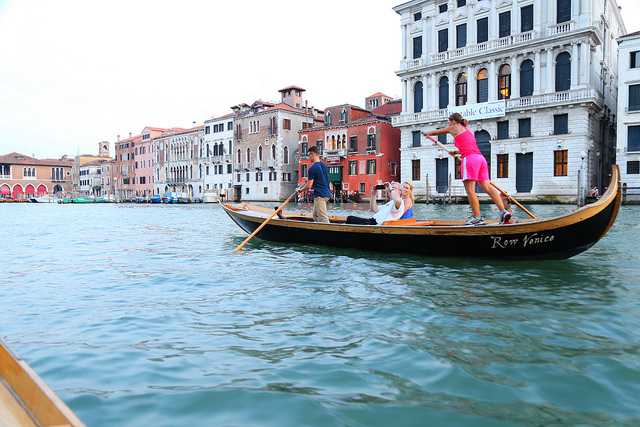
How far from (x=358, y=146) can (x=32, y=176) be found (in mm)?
53992

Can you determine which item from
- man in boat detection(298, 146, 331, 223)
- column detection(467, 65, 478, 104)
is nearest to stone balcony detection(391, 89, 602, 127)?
→ column detection(467, 65, 478, 104)

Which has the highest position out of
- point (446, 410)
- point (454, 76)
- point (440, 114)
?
point (454, 76)

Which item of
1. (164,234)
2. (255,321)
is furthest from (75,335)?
(164,234)

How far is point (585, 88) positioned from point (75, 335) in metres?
27.3

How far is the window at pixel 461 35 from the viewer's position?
30.6 meters

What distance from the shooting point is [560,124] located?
27109 millimetres

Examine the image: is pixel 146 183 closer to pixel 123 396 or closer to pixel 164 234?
pixel 164 234

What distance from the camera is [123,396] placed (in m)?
2.70

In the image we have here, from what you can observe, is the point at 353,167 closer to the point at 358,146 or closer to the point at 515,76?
the point at 358,146

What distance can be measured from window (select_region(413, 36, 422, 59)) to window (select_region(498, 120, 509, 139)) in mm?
7140

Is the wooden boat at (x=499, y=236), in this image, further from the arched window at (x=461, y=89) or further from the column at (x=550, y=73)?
the arched window at (x=461, y=89)

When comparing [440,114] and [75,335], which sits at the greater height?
[440,114]

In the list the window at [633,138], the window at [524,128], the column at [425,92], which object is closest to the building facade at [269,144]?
the column at [425,92]

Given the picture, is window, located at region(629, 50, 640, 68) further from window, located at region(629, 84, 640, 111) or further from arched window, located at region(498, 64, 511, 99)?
arched window, located at region(498, 64, 511, 99)
